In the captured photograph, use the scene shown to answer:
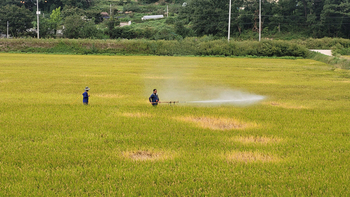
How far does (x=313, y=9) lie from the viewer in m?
114

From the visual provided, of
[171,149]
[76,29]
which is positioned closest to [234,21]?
[76,29]

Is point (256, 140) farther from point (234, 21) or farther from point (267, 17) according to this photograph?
point (267, 17)

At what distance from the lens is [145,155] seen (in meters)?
8.41

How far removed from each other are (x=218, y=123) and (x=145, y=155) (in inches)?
172

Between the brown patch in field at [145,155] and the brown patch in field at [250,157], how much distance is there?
1527 millimetres

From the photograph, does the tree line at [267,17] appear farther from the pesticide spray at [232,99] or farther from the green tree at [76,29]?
the pesticide spray at [232,99]

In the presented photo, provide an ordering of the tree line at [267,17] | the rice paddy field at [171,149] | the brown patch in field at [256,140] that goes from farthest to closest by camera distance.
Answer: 1. the tree line at [267,17]
2. the brown patch in field at [256,140]
3. the rice paddy field at [171,149]

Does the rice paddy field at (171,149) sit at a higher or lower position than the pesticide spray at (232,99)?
lower

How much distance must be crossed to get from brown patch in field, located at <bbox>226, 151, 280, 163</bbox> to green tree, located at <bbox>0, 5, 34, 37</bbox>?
112 m

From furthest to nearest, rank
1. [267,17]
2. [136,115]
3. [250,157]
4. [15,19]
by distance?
[267,17]
[15,19]
[136,115]
[250,157]

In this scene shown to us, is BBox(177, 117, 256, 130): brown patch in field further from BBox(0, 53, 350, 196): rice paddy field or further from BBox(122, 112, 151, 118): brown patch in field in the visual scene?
BBox(122, 112, 151, 118): brown patch in field

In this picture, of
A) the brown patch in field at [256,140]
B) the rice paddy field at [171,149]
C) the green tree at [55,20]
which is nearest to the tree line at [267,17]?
the green tree at [55,20]

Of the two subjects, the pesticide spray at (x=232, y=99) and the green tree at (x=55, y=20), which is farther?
the green tree at (x=55, y=20)

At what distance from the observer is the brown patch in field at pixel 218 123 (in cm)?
1168
